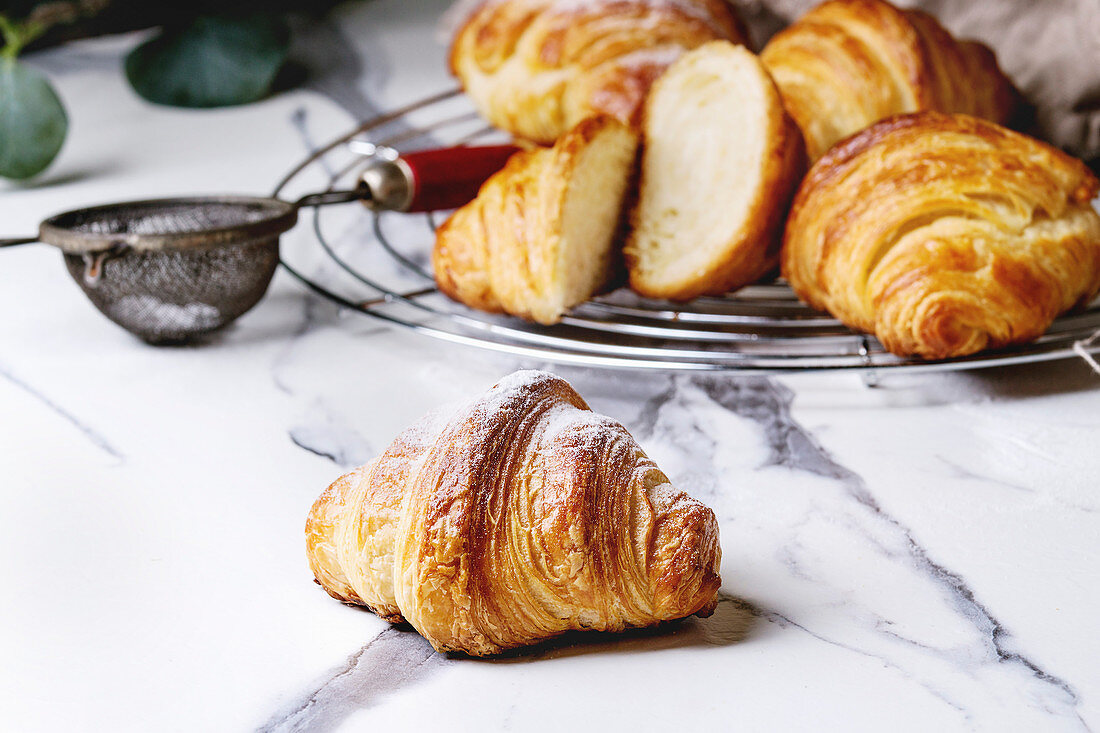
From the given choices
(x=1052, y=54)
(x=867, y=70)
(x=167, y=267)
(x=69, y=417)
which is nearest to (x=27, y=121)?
(x=167, y=267)

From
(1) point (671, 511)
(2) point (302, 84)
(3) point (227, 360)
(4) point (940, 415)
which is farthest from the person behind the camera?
(2) point (302, 84)

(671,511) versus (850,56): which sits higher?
(850,56)

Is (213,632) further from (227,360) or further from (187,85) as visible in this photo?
(187,85)

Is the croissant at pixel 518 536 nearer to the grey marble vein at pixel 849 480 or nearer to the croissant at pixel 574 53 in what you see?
the grey marble vein at pixel 849 480

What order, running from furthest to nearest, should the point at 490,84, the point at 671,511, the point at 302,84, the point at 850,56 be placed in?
1. the point at 302,84
2. the point at 490,84
3. the point at 850,56
4. the point at 671,511

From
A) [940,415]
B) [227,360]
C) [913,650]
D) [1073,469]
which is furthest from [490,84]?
[913,650]

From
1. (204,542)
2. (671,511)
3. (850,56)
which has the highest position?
(850,56)
